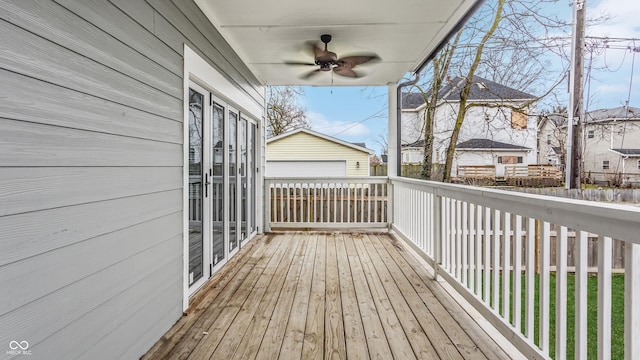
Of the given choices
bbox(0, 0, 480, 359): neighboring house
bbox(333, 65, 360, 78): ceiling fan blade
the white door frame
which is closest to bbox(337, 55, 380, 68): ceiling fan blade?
bbox(333, 65, 360, 78): ceiling fan blade

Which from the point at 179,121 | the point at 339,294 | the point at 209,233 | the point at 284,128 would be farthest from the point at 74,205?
the point at 284,128

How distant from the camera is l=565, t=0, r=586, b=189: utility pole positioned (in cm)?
303

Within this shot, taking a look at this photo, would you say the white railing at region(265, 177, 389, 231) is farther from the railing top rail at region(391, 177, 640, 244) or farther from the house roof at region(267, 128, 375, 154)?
the house roof at region(267, 128, 375, 154)

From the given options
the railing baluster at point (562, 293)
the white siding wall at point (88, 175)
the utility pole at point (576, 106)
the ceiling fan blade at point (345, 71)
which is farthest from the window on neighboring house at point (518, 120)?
the white siding wall at point (88, 175)

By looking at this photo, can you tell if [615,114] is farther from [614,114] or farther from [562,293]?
[562,293]

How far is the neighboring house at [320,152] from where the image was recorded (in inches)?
368

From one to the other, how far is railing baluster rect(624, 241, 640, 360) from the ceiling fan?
304 cm

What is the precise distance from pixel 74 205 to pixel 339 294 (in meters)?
2.10

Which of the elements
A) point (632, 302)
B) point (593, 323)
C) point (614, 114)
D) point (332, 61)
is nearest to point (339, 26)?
point (332, 61)

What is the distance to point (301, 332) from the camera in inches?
85.4

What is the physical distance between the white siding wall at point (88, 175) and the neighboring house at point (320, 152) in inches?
282

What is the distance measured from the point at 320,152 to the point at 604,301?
28.6 ft

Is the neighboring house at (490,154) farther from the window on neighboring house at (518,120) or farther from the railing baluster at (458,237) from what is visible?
the railing baluster at (458,237)

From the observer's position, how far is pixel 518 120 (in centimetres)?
473
